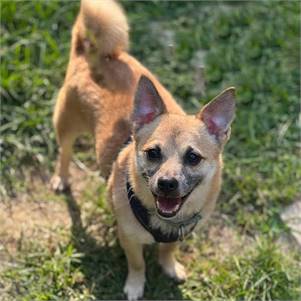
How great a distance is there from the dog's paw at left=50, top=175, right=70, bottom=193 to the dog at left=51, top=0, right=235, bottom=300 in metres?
0.24

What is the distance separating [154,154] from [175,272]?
945 millimetres

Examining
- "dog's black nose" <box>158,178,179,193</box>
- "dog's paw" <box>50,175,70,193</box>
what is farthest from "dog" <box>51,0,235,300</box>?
"dog's paw" <box>50,175,70,193</box>

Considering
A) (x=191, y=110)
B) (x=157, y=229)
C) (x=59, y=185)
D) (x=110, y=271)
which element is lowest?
(x=110, y=271)

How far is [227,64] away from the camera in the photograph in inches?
203

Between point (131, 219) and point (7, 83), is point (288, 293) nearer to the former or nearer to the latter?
point (131, 219)

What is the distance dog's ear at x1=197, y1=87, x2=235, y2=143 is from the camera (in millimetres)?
3359

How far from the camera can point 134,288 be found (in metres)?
3.75

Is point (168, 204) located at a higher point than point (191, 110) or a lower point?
higher

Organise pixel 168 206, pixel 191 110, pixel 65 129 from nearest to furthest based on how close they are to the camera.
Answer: pixel 168 206 → pixel 65 129 → pixel 191 110

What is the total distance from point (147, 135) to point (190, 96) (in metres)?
1.67

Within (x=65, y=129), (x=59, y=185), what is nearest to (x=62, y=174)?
(x=59, y=185)

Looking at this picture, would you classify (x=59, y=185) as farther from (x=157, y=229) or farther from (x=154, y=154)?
(x=154, y=154)

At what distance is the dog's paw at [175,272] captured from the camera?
386 cm

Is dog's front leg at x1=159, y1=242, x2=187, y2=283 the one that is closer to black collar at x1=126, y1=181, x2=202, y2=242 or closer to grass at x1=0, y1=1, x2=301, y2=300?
grass at x1=0, y1=1, x2=301, y2=300
